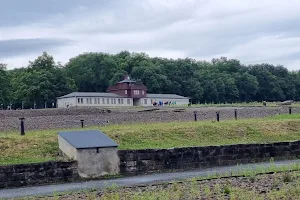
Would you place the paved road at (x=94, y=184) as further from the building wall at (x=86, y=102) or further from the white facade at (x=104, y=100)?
the building wall at (x=86, y=102)

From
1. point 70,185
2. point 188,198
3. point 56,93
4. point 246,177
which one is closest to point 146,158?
point 70,185

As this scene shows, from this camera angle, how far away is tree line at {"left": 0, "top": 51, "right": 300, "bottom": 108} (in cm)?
8481

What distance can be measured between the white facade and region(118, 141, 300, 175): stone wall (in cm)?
5394

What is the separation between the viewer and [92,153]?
15.4 m

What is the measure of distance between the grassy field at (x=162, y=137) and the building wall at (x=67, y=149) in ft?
1.69

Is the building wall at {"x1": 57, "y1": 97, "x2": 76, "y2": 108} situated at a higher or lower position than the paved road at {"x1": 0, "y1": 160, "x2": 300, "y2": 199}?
higher

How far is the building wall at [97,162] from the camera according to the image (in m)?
15.2

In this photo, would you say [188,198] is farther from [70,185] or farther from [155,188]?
[70,185]

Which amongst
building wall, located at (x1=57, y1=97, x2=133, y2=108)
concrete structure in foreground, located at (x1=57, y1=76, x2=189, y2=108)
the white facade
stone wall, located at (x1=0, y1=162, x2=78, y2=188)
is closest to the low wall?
stone wall, located at (x1=0, y1=162, x2=78, y2=188)

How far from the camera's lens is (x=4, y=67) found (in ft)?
288

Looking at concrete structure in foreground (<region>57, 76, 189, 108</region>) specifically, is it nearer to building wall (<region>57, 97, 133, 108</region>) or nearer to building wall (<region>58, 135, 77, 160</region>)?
building wall (<region>57, 97, 133, 108</region>)

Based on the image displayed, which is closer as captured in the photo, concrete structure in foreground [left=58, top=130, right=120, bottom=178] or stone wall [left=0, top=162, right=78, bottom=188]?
stone wall [left=0, top=162, right=78, bottom=188]

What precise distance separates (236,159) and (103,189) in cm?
749

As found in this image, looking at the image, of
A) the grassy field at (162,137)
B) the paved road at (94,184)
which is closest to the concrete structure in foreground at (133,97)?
the grassy field at (162,137)
